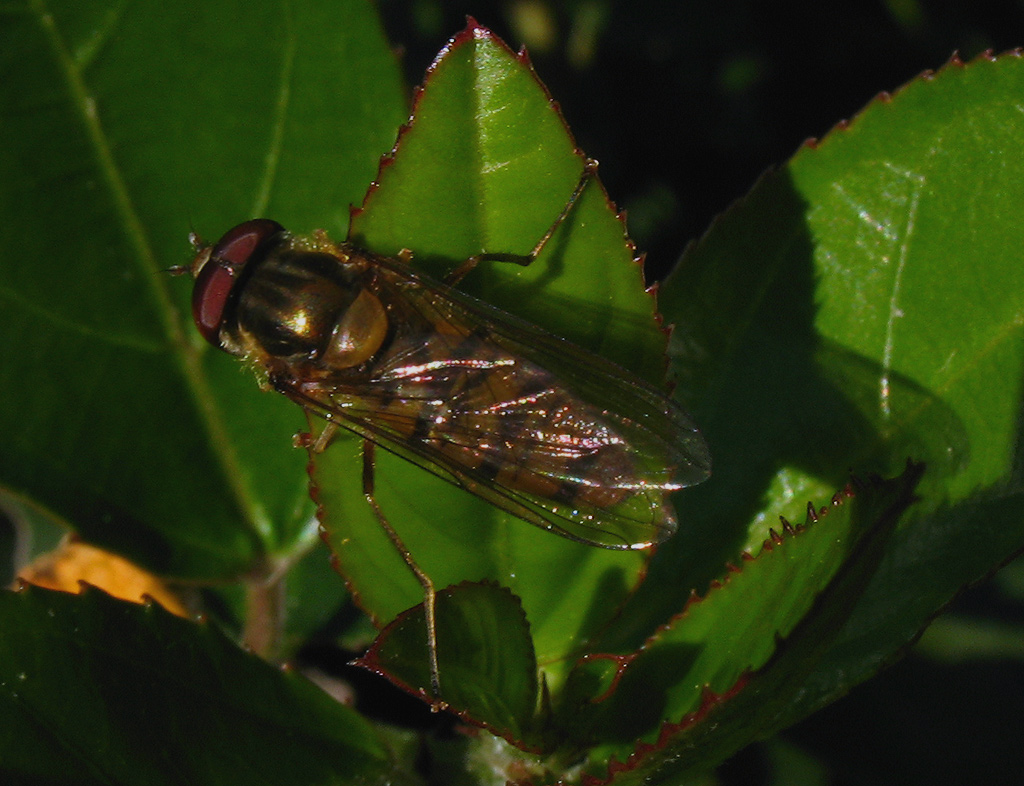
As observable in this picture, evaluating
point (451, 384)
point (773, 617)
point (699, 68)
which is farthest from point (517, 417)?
point (699, 68)

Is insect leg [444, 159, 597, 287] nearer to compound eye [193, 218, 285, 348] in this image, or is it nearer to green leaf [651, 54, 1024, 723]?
green leaf [651, 54, 1024, 723]

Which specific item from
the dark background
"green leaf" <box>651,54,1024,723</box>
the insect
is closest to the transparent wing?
the insect

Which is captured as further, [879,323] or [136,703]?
[879,323]

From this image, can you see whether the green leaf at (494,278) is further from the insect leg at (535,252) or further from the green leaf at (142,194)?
the green leaf at (142,194)

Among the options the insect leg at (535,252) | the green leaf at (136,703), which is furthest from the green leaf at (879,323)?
the green leaf at (136,703)

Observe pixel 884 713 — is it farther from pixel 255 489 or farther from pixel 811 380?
pixel 255 489

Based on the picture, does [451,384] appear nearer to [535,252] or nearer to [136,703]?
[535,252]
